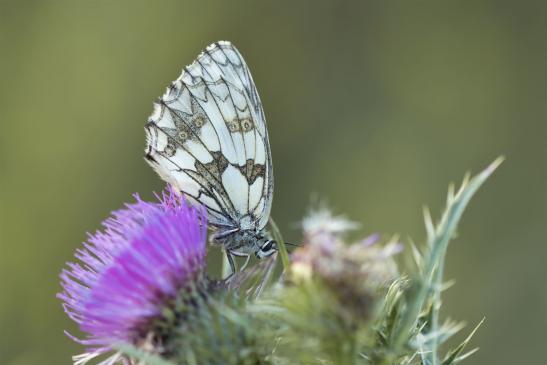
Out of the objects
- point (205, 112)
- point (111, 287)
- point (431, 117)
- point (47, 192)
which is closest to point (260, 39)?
point (431, 117)

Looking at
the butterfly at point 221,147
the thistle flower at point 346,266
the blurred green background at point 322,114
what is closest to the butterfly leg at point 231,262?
the butterfly at point 221,147

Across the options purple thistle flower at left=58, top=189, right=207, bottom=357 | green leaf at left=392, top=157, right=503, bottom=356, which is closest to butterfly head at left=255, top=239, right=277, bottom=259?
purple thistle flower at left=58, top=189, right=207, bottom=357

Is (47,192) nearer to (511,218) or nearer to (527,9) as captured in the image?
(511,218)

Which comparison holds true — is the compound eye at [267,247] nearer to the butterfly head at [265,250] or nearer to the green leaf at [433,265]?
the butterfly head at [265,250]

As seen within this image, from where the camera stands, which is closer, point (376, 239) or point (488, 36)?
point (376, 239)

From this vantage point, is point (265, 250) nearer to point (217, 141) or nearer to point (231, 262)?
point (231, 262)
